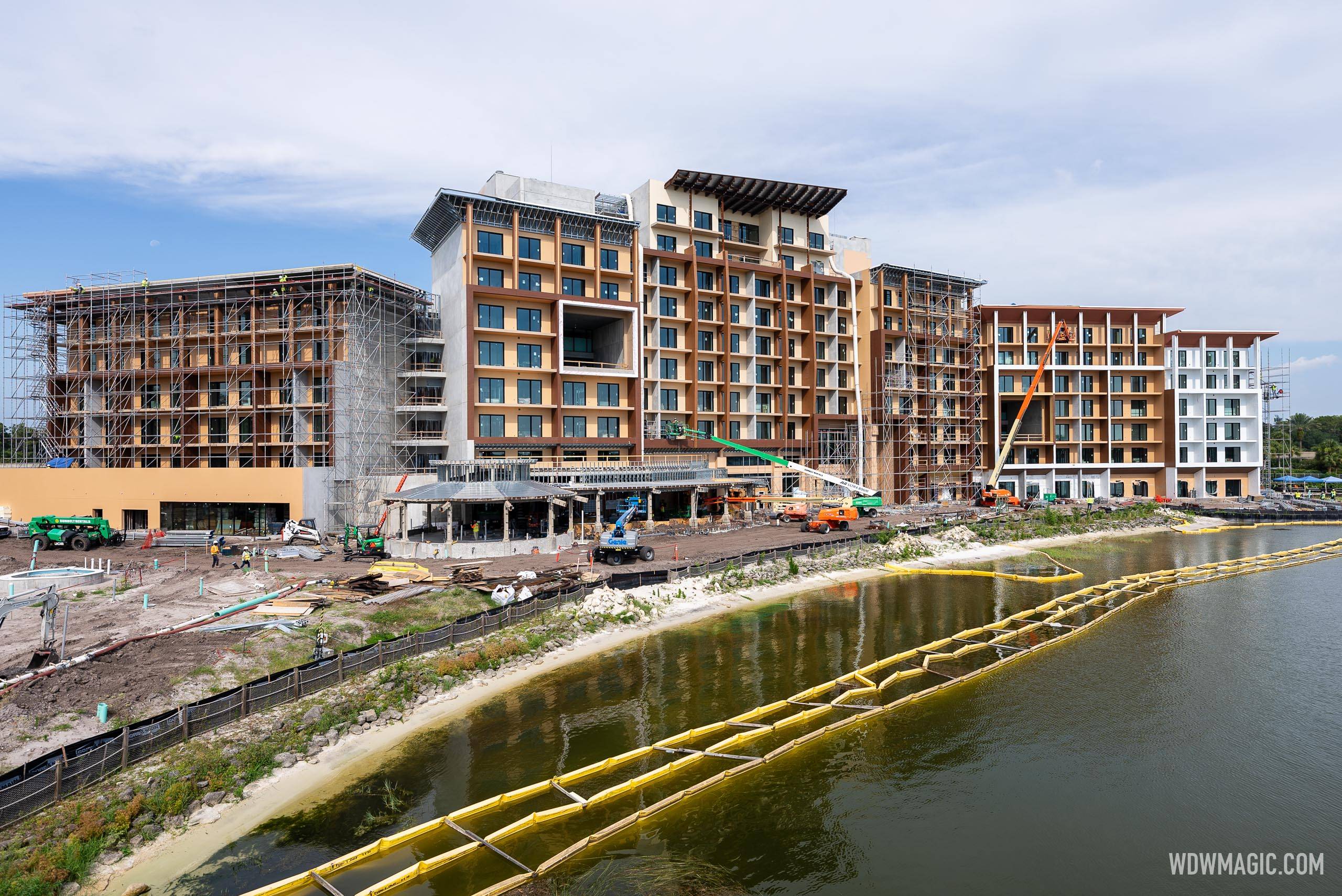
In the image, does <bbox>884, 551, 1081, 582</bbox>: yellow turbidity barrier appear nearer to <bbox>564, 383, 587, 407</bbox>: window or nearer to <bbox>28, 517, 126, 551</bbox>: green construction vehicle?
<bbox>564, 383, 587, 407</bbox>: window

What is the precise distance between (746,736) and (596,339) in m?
57.7

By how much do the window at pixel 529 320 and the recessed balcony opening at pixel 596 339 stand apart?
221 centimetres

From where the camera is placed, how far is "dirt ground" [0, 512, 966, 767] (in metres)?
21.2

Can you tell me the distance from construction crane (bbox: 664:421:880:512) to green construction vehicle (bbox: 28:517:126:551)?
46.6 meters

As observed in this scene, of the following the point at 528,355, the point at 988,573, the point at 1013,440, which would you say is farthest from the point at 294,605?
the point at 1013,440

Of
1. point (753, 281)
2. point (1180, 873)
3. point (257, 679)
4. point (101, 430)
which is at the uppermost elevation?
point (753, 281)

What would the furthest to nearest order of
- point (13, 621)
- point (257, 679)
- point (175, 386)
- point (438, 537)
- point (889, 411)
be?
point (889, 411) < point (175, 386) < point (438, 537) < point (13, 621) < point (257, 679)

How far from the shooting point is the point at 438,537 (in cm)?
5019

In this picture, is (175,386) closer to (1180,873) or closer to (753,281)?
(753,281)

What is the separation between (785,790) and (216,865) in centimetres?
1485

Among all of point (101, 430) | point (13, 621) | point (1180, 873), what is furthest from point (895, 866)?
point (101, 430)

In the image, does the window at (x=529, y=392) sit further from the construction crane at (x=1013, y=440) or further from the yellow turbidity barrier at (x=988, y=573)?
the construction crane at (x=1013, y=440)

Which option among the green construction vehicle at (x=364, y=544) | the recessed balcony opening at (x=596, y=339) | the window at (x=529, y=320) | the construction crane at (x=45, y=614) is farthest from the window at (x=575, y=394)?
the construction crane at (x=45, y=614)

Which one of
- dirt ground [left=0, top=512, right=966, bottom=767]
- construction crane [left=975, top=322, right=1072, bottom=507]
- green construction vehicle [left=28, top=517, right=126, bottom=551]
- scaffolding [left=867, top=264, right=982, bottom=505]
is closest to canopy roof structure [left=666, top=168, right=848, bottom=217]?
scaffolding [left=867, top=264, right=982, bottom=505]
